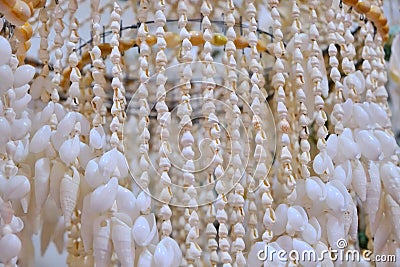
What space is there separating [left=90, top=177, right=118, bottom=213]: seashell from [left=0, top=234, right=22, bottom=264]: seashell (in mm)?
91

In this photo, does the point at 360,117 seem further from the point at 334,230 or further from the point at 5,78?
the point at 5,78

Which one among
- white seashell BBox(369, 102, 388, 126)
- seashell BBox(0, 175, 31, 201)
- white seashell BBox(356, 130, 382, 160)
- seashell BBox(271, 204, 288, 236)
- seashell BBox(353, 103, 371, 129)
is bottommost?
seashell BBox(271, 204, 288, 236)

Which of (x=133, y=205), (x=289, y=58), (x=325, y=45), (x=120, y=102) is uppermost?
(x=325, y=45)

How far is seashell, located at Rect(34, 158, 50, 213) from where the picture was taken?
74 cm

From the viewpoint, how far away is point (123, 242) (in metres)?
0.69

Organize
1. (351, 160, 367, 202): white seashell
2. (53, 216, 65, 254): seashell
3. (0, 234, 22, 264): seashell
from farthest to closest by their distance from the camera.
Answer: (53, 216, 65, 254): seashell, (351, 160, 367, 202): white seashell, (0, 234, 22, 264): seashell

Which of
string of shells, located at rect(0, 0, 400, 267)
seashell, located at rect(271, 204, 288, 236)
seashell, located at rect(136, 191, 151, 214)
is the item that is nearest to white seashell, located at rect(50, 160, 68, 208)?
string of shells, located at rect(0, 0, 400, 267)

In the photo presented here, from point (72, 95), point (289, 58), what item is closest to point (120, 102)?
point (72, 95)

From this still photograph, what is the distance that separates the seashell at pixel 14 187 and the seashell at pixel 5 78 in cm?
10

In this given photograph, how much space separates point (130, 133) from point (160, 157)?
617 mm

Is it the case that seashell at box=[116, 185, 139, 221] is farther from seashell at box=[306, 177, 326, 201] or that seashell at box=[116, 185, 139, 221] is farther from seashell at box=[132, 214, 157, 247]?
seashell at box=[306, 177, 326, 201]

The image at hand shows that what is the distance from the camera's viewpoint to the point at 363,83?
85 cm

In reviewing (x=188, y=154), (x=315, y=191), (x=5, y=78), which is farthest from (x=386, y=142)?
(x=5, y=78)

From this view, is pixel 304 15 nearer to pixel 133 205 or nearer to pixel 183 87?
pixel 183 87
